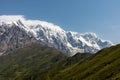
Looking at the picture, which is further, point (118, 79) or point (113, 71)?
point (113, 71)

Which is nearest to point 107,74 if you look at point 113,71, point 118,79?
point 113,71

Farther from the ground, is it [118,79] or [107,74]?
[107,74]

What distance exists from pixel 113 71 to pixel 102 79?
9502mm

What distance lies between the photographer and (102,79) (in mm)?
196500

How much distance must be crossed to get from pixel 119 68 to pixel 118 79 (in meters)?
58.2

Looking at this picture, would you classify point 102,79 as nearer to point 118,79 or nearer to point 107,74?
point 107,74

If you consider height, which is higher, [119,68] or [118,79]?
[119,68]

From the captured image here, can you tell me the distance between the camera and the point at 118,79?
142 meters

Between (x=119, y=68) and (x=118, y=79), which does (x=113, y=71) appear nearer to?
(x=119, y=68)

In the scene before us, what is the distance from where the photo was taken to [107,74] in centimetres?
19838

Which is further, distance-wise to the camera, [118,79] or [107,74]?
[107,74]

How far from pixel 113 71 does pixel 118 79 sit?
55974 mm

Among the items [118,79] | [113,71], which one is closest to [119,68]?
[113,71]

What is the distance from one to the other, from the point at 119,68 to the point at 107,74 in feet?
30.9
